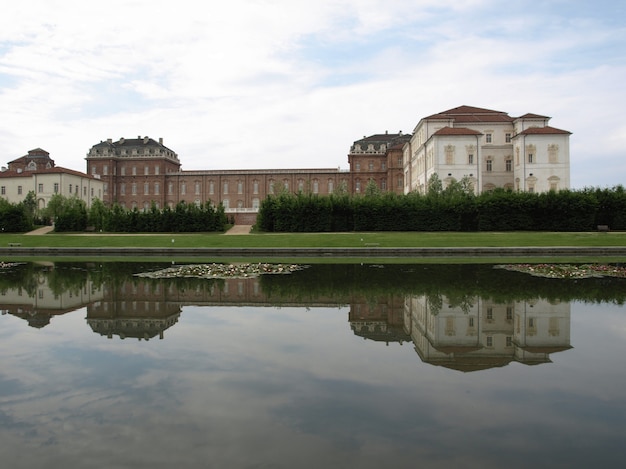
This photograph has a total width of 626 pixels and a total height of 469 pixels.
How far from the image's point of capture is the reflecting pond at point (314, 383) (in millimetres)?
4273

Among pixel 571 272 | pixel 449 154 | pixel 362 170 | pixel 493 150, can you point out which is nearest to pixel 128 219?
pixel 449 154

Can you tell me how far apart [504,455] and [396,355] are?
9.58ft

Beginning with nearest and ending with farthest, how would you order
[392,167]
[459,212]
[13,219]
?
[459,212], [13,219], [392,167]

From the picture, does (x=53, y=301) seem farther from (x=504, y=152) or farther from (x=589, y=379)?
(x=504, y=152)

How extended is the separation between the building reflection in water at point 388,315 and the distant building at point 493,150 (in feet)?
163

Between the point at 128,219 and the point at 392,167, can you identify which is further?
the point at 392,167

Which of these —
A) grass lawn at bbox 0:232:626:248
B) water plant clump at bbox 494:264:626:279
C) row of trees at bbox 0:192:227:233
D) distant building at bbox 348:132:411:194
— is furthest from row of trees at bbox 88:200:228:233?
distant building at bbox 348:132:411:194

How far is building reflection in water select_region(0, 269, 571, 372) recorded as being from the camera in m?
7.37

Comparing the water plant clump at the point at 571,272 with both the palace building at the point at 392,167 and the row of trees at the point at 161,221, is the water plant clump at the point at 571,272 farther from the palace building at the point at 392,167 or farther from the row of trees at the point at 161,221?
the palace building at the point at 392,167

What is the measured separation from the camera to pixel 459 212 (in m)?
44.2

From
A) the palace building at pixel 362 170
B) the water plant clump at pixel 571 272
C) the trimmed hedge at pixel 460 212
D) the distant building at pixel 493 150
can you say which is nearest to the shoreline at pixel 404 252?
the water plant clump at pixel 571 272

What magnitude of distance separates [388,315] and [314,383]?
166 inches

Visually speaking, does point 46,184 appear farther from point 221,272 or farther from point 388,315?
point 388,315

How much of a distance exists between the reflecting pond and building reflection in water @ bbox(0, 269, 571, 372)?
55 millimetres
